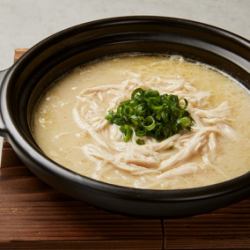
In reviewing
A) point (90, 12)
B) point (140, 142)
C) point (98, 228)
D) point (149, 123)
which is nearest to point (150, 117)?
point (149, 123)

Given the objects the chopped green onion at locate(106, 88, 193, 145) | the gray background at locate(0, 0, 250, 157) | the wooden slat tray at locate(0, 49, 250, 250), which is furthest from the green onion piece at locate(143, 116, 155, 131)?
the gray background at locate(0, 0, 250, 157)

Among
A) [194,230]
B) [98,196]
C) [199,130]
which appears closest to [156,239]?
[194,230]

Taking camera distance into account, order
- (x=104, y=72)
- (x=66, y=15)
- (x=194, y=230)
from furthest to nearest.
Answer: (x=66, y=15)
(x=104, y=72)
(x=194, y=230)

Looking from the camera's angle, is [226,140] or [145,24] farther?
[145,24]

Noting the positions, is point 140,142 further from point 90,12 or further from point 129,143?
point 90,12

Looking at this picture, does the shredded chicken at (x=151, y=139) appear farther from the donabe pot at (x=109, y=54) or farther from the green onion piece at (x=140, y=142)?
the donabe pot at (x=109, y=54)

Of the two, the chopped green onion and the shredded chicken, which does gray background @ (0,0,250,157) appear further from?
the chopped green onion

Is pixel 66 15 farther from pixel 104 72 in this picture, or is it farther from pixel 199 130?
pixel 199 130

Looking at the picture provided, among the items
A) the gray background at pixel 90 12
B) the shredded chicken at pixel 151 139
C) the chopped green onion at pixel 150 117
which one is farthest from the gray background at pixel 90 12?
the chopped green onion at pixel 150 117
